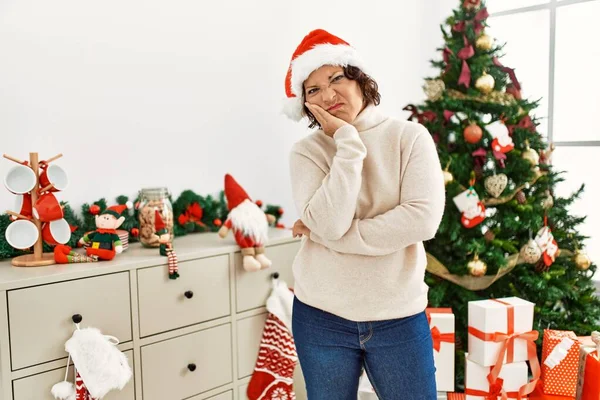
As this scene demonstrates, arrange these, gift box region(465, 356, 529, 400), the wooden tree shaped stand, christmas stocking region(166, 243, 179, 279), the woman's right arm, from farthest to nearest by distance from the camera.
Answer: gift box region(465, 356, 529, 400), christmas stocking region(166, 243, 179, 279), the wooden tree shaped stand, the woman's right arm

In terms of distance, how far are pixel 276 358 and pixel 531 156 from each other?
1.34m

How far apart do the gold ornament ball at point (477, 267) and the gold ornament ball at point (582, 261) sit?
1.34ft

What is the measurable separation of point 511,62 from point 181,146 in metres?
2.05

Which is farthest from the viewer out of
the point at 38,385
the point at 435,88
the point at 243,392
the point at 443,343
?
the point at 435,88

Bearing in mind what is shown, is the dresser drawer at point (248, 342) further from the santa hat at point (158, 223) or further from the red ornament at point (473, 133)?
the red ornament at point (473, 133)

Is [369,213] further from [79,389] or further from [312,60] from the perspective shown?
[79,389]

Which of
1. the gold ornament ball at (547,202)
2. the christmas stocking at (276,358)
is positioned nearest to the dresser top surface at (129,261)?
the christmas stocking at (276,358)

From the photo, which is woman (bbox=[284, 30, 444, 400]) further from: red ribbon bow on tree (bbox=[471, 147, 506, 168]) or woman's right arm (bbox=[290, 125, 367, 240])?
red ribbon bow on tree (bbox=[471, 147, 506, 168])

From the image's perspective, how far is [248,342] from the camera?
2305 mm

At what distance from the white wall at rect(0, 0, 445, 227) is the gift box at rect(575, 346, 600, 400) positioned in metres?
1.21

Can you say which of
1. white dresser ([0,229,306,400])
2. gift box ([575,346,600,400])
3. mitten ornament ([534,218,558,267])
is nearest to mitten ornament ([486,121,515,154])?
mitten ornament ([534,218,558,267])

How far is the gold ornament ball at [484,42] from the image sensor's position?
2.37 m

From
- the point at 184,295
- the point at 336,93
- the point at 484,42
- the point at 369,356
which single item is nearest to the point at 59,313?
the point at 184,295

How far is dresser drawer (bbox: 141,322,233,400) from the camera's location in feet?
6.63
